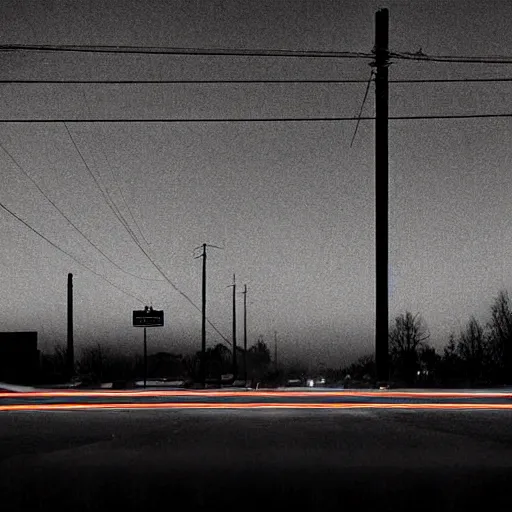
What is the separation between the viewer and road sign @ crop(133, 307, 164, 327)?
79.8 m

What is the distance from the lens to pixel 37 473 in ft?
29.8

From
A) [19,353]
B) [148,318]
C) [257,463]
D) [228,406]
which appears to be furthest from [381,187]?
[19,353]

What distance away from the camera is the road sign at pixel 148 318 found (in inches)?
3142

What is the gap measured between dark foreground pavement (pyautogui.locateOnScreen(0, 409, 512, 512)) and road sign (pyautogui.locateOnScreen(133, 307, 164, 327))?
2558 inches

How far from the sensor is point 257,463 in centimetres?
968

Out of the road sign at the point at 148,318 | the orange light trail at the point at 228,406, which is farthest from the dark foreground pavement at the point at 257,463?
the road sign at the point at 148,318

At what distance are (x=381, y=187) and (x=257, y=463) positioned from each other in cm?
1455

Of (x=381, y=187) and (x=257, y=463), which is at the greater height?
(x=381, y=187)

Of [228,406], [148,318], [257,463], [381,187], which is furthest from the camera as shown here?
[148,318]

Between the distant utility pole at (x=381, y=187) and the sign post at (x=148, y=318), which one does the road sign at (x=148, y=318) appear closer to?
the sign post at (x=148, y=318)

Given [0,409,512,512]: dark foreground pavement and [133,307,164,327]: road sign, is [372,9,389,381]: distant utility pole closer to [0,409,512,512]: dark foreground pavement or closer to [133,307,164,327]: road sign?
[0,409,512,512]: dark foreground pavement

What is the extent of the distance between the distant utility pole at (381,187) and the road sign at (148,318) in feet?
188

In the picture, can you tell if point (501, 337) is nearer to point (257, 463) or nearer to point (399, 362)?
point (399, 362)

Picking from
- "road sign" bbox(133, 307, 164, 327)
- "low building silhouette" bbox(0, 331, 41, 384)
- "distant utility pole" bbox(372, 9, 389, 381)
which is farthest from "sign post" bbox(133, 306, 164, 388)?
"distant utility pole" bbox(372, 9, 389, 381)
